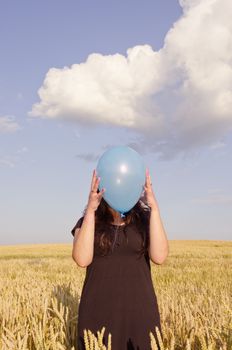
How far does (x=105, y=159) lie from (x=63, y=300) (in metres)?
2.75

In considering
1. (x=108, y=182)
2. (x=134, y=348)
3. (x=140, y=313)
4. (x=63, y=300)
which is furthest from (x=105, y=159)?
(x=63, y=300)

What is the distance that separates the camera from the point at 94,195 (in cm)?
300

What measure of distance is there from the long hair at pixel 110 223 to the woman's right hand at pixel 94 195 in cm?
20

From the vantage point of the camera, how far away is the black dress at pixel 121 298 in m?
3.03

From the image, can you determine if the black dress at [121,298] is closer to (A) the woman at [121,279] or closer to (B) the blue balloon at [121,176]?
(A) the woman at [121,279]

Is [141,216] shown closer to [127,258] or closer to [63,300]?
[127,258]

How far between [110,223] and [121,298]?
1.65 ft

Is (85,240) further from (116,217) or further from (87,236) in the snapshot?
(116,217)

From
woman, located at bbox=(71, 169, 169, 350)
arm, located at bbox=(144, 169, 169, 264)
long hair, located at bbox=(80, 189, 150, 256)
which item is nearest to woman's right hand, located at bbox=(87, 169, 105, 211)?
woman, located at bbox=(71, 169, 169, 350)

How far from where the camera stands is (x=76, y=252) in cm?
297

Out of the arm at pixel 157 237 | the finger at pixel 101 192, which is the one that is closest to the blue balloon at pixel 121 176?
the finger at pixel 101 192

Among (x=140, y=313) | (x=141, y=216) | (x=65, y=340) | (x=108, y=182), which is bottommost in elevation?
(x=65, y=340)

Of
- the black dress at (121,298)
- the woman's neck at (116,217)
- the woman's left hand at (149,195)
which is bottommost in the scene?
the black dress at (121,298)

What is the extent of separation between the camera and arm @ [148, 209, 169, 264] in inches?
119
